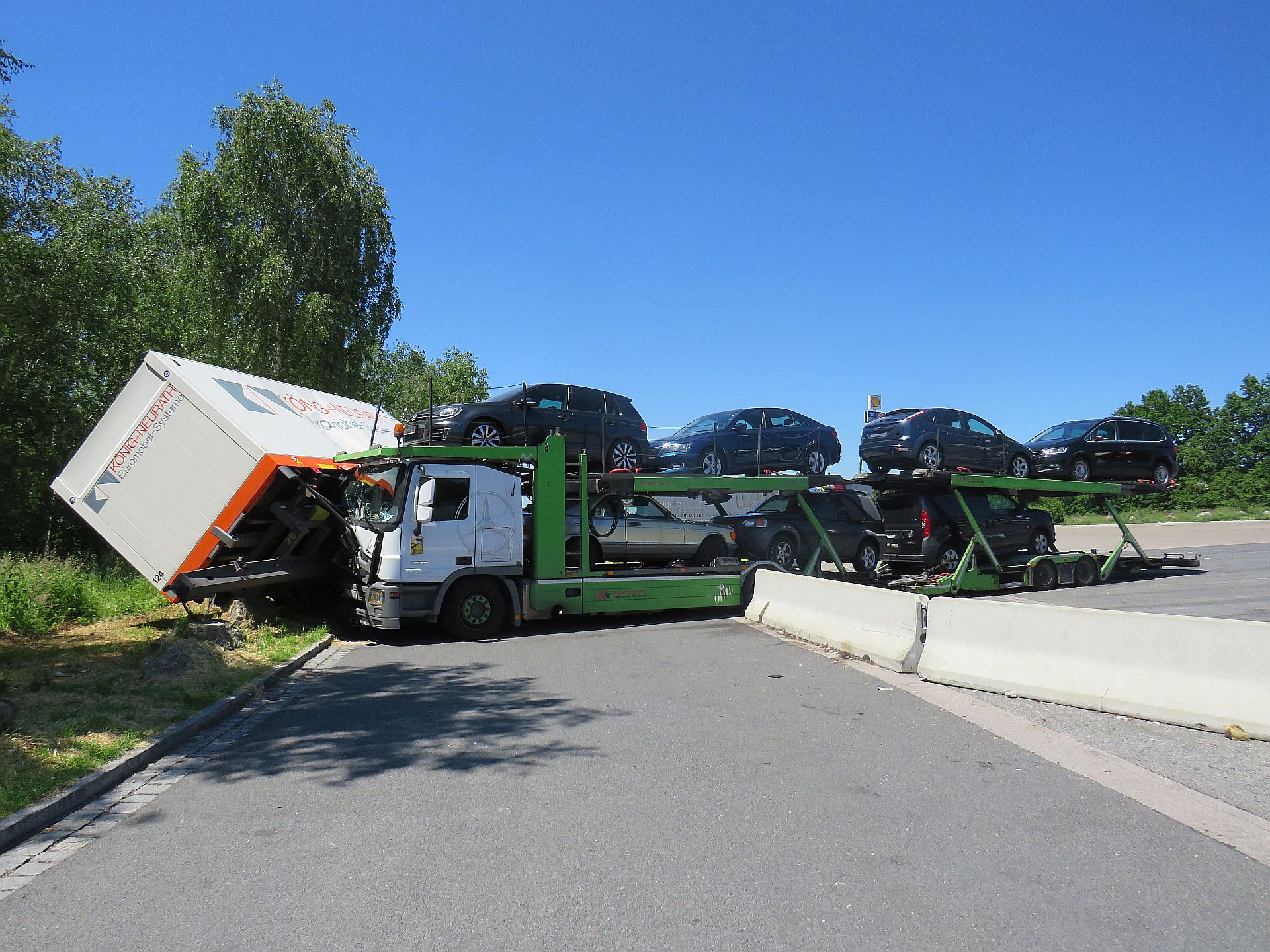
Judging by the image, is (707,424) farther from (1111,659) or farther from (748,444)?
(1111,659)

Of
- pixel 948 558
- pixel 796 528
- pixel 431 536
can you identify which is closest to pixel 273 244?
pixel 431 536

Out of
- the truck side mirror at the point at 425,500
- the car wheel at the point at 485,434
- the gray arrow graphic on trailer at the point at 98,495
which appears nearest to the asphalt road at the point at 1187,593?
the car wheel at the point at 485,434

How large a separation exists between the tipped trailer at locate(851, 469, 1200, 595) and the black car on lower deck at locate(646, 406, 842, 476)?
0.97m

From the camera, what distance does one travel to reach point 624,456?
44.4 feet

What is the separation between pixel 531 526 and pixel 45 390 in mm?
11654

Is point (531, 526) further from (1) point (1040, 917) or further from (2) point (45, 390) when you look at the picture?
(2) point (45, 390)

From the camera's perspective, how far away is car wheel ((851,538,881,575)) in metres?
15.5

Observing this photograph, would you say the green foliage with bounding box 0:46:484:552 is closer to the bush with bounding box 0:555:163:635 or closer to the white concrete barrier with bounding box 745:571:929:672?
the bush with bounding box 0:555:163:635

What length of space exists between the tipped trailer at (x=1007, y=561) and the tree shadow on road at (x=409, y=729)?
8.68 m

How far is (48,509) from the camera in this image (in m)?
19.0

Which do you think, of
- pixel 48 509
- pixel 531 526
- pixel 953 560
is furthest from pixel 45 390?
pixel 953 560

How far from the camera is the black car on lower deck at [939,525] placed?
15.2 metres

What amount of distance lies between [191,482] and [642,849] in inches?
353

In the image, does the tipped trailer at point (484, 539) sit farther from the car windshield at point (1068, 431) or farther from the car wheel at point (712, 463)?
the car windshield at point (1068, 431)
